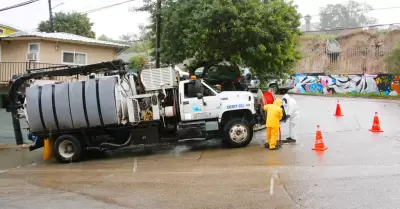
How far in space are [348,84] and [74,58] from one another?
24.6 metres

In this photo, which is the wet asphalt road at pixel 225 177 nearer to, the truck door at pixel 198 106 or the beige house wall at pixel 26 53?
the truck door at pixel 198 106

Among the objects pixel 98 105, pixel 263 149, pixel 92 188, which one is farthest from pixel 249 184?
pixel 98 105

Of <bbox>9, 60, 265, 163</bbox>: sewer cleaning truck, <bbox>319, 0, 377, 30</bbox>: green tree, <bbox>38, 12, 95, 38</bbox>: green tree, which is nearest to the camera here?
A: <bbox>9, 60, 265, 163</bbox>: sewer cleaning truck

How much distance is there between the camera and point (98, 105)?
12000 mm

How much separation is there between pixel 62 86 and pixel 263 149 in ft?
20.2

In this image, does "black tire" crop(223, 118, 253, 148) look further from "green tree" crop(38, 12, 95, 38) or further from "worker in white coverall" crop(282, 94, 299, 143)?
"green tree" crop(38, 12, 95, 38)

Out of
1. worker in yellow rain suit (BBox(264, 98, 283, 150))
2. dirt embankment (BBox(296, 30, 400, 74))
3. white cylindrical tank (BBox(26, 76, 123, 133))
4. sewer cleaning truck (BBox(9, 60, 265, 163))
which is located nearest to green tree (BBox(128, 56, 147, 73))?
sewer cleaning truck (BBox(9, 60, 265, 163))

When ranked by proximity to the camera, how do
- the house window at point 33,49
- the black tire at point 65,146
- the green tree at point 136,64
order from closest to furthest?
the black tire at point 65,146 < the green tree at point 136,64 < the house window at point 33,49

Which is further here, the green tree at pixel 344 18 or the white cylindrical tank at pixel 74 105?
the green tree at pixel 344 18

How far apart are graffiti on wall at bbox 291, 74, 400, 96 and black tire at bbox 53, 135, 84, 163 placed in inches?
1093

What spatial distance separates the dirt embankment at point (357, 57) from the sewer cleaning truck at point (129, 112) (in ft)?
95.4

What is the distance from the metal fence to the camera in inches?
1612

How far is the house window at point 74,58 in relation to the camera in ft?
66.8

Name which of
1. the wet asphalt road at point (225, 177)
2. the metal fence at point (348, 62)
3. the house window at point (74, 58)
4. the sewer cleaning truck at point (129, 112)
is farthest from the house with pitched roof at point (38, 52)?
the metal fence at point (348, 62)
